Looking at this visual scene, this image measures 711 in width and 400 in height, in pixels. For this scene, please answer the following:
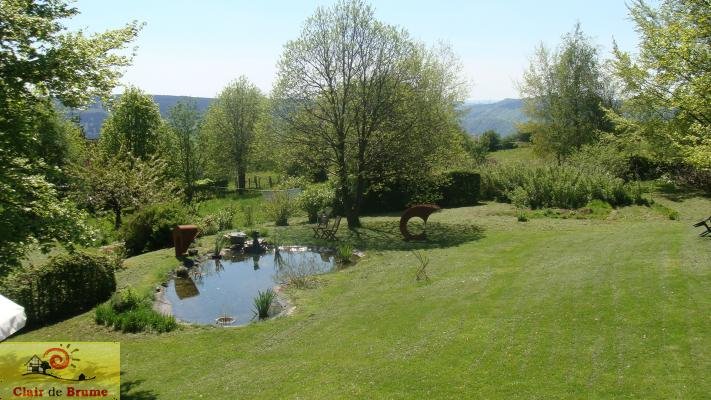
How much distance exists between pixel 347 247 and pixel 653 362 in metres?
12.1

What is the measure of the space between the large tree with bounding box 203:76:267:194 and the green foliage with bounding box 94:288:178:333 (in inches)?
1569

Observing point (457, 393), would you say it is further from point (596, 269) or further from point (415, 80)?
point (415, 80)

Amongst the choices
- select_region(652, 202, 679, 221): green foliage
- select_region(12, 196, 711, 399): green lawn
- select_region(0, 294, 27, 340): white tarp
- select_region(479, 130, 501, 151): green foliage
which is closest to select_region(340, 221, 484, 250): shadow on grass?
select_region(12, 196, 711, 399): green lawn

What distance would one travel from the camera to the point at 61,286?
13148 millimetres

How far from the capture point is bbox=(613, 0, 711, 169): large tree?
49.2 ft

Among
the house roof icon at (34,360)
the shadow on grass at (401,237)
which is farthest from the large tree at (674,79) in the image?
the house roof icon at (34,360)

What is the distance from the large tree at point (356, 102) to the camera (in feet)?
77.8

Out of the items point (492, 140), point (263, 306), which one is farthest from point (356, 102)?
point (492, 140)

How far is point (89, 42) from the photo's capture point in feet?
30.8

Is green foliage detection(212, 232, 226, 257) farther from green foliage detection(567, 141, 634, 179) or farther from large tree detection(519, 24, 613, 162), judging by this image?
large tree detection(519, 24, 613, 162)

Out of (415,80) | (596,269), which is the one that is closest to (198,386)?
(596,269)

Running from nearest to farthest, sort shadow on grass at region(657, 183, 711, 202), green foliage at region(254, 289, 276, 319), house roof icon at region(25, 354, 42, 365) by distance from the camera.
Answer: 1. house roof icon at region(25, 354, 42, 365)
2. green foliage at region(254, 289, 276, 319)
3. shadow on grass at region(657, 183, 711, 202)

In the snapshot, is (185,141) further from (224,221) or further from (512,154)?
(512,154)

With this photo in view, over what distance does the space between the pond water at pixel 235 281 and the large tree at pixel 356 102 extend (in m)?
5.90
